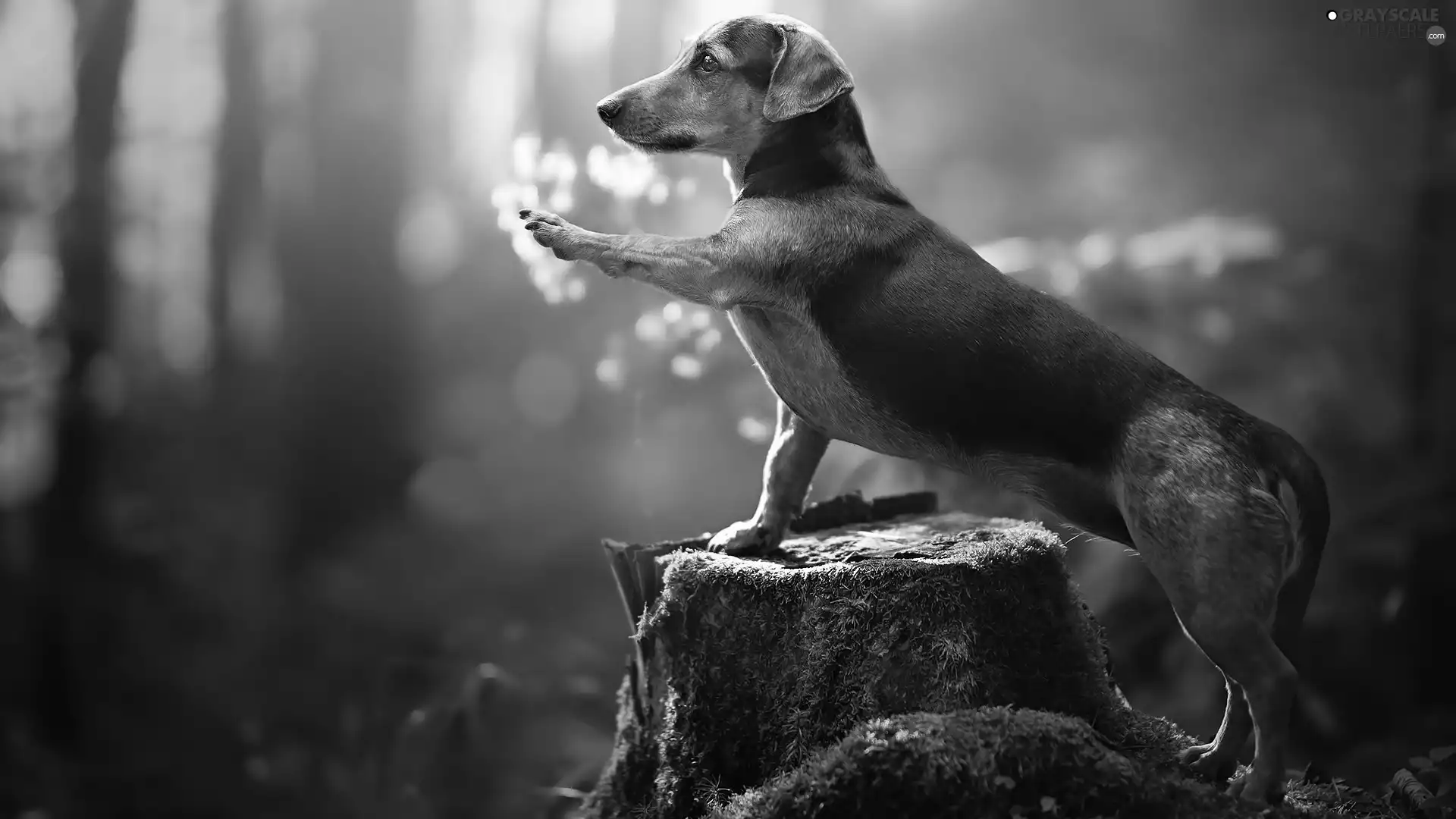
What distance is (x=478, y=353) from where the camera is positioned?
19.6 feet

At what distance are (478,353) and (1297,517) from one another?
4755 mm

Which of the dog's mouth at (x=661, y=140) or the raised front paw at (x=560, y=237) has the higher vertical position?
the dog's mouth at (x=661, y=140)

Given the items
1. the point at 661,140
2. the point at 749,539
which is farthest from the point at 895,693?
the point at 661,140

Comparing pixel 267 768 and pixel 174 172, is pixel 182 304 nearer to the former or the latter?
pixel 174 172

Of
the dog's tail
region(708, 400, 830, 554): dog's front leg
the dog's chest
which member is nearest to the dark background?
region(708, 400, 830, 554): dog's front leg

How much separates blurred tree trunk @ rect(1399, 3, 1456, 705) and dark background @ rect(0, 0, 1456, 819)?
Answer: 0.7 inches

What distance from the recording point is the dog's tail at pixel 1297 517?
241 centimetres

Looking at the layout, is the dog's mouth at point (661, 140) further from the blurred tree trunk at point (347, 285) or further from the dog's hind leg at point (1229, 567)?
the blurred tree trunk at point (347, 285)

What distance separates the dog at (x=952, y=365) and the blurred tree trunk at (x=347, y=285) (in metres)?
3.59

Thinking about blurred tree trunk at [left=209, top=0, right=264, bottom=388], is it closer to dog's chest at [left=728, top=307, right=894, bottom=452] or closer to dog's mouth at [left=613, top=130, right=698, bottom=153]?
dog's mouth at [left=613, top=130, right=698, bottom=153]

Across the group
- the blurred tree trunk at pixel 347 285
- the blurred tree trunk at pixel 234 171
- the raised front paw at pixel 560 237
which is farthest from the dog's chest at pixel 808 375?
the blurred tree trunk at pixel 234 171

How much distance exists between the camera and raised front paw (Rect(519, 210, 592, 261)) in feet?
8.20

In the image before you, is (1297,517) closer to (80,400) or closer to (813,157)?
(813,157)

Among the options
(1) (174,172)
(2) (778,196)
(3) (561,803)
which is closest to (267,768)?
(3) (561,803)
